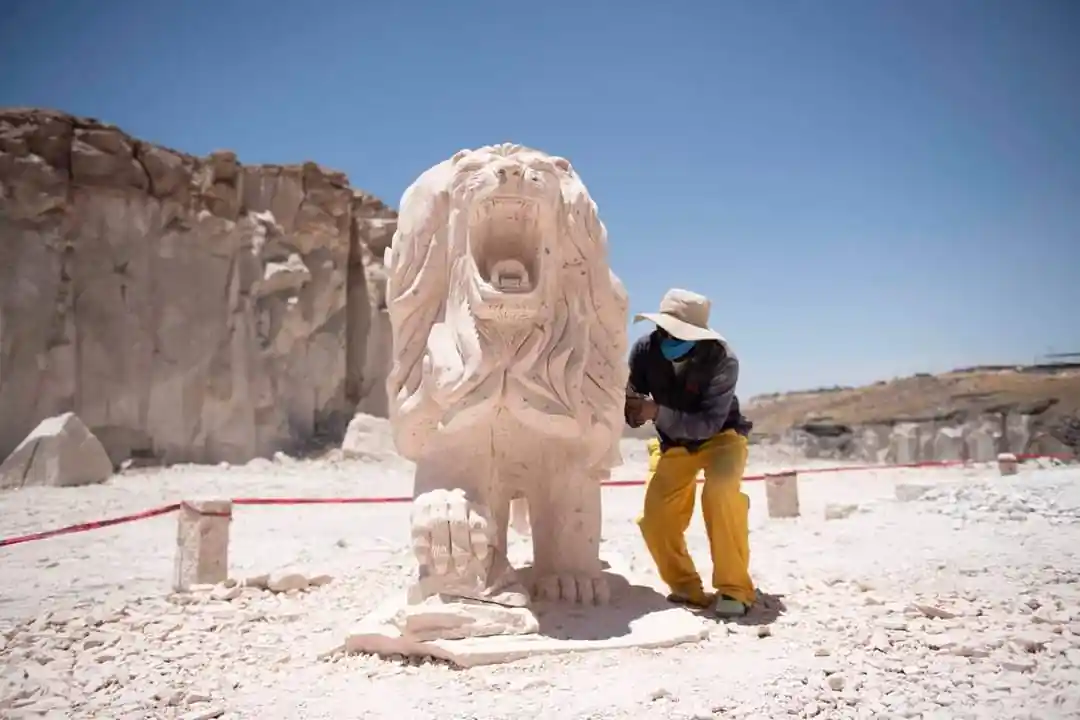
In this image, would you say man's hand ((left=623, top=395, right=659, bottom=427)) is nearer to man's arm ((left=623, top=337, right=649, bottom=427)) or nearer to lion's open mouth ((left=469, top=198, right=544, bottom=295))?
man's arm ((left=623, top=337, right=649, bottom=427))

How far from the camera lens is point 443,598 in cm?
260

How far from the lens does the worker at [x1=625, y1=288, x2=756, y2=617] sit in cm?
317

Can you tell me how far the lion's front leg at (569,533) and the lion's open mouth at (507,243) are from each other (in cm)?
77

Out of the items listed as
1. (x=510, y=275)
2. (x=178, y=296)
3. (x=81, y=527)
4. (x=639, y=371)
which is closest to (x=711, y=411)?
(x=639, y=371)

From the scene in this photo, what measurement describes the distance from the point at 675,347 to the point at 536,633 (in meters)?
1.31

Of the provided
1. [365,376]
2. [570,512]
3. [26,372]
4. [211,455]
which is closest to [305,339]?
[365,376]

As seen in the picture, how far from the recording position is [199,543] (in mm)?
3859

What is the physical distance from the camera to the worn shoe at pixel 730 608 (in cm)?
308

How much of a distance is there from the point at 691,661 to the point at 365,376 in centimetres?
1238

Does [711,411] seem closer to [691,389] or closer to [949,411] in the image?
[691,389]

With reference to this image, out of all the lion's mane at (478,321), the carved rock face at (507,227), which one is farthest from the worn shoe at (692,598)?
the carved rock face at (507,227)

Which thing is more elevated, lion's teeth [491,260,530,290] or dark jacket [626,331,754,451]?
lion's teeth [491,260,530,290]

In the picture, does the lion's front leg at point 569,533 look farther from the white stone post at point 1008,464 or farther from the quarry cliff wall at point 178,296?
the quarry cliff wall at point 178,296

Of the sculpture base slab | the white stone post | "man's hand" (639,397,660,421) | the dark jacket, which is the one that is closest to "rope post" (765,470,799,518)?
the white stone post
